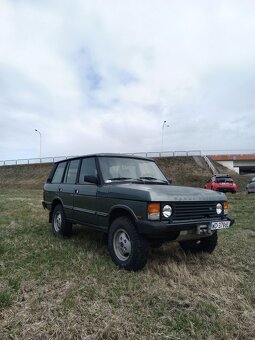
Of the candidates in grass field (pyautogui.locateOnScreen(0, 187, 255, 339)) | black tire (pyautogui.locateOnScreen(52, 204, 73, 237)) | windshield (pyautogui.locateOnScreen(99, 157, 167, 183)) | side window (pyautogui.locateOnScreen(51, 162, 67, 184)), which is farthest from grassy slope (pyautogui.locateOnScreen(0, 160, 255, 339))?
side window (pyautogui.locateOnScreen(51, 162, 67, 184))

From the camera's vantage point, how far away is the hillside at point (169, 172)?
38.0 meters

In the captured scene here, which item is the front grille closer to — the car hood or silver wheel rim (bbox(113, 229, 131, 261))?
the car hood

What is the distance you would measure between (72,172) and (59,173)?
0.85m

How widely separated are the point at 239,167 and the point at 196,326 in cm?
5420

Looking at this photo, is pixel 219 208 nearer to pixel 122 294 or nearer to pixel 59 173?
pixel 122 294

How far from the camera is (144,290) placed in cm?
439

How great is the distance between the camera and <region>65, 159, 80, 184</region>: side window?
7389 millimetres

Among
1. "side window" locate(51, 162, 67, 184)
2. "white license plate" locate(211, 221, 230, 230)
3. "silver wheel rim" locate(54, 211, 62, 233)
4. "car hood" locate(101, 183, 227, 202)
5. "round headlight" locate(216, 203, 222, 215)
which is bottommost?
"silver wheel rim" locate(54, 211, 62, 233)

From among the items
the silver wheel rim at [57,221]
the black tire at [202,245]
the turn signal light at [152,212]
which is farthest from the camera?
the silver wheel rim at [57,221]

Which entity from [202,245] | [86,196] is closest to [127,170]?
[86,196]

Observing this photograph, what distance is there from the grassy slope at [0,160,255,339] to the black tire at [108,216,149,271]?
17cm

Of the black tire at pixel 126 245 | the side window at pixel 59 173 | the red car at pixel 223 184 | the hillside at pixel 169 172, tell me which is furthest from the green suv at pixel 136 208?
the hillside at pixel 169 172

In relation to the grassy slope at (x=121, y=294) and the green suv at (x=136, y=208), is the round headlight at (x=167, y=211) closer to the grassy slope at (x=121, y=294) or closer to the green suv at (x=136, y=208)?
the green suv at (x=136, y=208)

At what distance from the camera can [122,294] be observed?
14.0 ft
